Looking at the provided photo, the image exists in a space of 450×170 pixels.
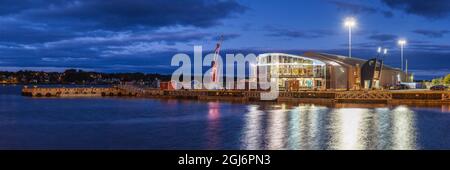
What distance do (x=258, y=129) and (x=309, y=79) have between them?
59.7 m

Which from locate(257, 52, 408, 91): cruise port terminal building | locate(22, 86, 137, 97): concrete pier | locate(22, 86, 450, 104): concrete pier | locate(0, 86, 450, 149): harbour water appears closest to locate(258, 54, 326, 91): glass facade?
locate(257, 52, 408, 91): cruise port terminal building

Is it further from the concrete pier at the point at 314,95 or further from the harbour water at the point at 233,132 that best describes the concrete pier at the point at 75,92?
the harbour water at the point at 233,132

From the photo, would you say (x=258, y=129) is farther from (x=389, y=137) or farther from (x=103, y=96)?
(x=103, y=96)

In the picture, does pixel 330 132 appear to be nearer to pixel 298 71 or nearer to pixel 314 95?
pixel 314 95

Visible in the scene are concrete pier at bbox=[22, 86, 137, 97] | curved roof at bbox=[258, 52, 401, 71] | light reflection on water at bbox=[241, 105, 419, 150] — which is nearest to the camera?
light reflection on water at bbox=[241, 105, 419, 150]

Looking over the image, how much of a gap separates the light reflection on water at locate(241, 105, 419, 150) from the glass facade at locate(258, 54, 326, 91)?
151 feet

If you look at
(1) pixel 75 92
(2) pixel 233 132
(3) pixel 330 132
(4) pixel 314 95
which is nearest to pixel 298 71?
(4) pixel 314 95

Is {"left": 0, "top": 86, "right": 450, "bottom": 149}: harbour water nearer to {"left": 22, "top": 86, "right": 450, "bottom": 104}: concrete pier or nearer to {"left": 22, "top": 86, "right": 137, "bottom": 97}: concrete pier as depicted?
{"left": 22, "top": 86, "right": 450, "bottom": 104}: concrete pier

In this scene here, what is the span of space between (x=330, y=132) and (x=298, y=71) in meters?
60.9

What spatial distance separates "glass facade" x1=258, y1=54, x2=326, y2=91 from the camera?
96688 mm
